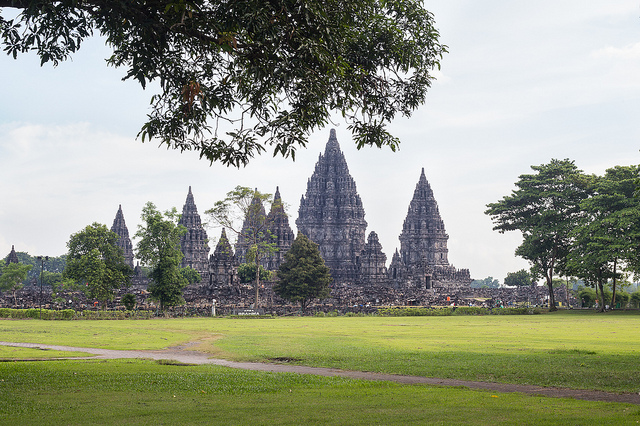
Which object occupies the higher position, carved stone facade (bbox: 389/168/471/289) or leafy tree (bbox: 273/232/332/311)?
carved stone facade (bbox: 389/168/471/289)

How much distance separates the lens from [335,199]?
115625 millimetres

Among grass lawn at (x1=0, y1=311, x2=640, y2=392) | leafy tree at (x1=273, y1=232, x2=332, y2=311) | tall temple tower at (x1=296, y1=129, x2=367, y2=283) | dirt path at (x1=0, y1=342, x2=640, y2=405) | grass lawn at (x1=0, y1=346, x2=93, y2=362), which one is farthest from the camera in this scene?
tall temple tower at (x1=296, y1=129, x2=367, y2=283)

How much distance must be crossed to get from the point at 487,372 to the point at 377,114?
6631mm

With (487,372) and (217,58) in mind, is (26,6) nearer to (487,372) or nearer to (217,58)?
(217,58)

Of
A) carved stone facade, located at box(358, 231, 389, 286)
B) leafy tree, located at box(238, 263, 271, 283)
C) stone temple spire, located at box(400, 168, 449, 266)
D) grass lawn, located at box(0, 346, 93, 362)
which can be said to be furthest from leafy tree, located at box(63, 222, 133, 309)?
stone temple spire, located at box(400, 168, 449, 266)

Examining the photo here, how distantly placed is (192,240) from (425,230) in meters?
42.8

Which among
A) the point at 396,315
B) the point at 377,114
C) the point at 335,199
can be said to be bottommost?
the point at 396,315

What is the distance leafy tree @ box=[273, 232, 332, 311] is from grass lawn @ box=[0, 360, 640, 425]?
159 feet

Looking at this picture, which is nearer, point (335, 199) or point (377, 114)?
point (377, 114)

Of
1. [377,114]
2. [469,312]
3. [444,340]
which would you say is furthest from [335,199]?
[377,114]

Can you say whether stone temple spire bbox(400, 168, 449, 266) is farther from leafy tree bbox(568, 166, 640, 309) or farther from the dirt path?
the dirt path

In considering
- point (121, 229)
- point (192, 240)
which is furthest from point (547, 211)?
point (121, 229)

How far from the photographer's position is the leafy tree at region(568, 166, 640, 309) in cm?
Result: 5222

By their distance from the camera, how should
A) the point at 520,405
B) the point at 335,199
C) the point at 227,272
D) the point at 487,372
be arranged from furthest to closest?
the point at 335,199
the point at 227,272
the point at 487,372
the point at 520,405
